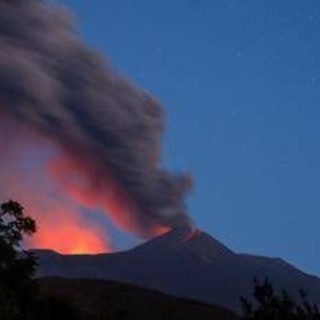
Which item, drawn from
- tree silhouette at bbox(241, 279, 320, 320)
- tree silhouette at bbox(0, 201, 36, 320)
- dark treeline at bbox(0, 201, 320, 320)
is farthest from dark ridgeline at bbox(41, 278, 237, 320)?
tree silhouette at bbox(0, 201, 36, 320)

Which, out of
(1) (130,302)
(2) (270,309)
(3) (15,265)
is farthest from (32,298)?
(1) (130,302)

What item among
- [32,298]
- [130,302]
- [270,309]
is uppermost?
[130,302]

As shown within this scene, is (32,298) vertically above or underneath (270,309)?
underneath

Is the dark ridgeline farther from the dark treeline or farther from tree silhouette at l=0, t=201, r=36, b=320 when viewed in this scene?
tree silhouette at l=0, t=201, r=36, b=320

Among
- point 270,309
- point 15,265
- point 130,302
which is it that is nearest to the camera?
point 15,265

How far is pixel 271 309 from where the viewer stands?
31.4m

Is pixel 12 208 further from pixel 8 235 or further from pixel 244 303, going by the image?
pixel 244 303

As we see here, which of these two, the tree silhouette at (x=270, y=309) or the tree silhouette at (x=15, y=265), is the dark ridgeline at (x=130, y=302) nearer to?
the tree silhouette at (x=270, y=309)

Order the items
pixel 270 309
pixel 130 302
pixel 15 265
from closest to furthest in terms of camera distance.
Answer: pixel 15 265 < pixel 270 309 < pixel 130 302

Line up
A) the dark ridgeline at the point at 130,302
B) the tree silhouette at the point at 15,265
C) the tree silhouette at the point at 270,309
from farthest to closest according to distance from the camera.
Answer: the dark ridgeline at the point at 130,302 → the tree silhouette at the point at 270,309 → the tree silhouette at the point at 15,265

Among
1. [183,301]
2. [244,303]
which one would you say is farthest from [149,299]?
[244,303]

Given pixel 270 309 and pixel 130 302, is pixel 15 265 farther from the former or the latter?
pixel 130 302

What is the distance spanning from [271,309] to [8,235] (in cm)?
1239

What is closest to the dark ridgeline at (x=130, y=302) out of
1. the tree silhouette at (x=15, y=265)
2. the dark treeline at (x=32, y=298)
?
the dark treeline at (x=32, y=298)
